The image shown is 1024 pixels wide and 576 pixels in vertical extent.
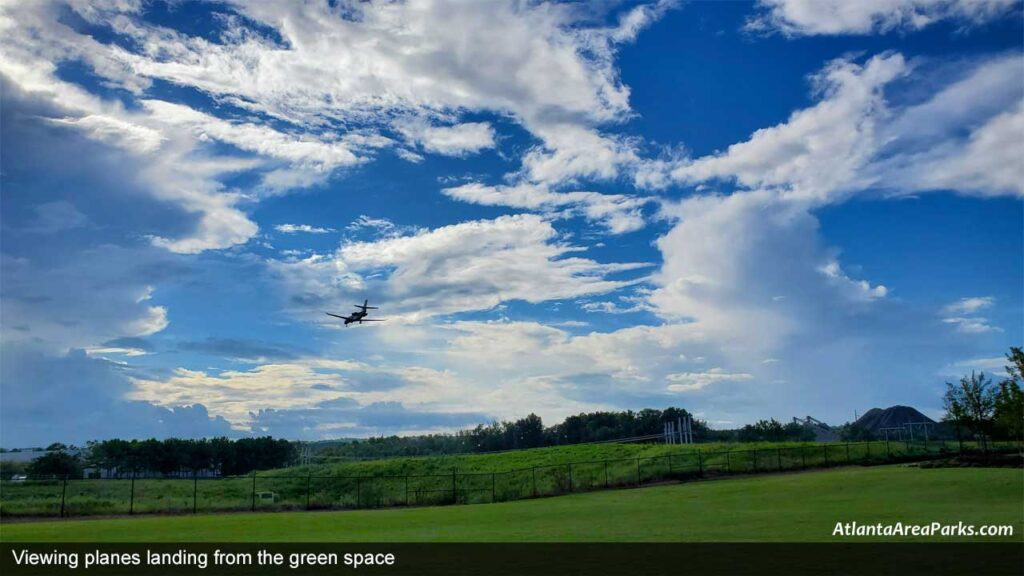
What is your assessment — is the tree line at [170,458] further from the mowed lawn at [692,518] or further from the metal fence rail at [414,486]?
the mowed lawn at [692,518]

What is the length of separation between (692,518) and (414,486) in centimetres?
4564

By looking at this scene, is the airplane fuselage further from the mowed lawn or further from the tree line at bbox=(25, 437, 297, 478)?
the tree line at bbox=(25, 437, 297, 478)

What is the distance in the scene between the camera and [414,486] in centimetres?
7144

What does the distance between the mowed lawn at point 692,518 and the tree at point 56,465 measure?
41558 millimetres

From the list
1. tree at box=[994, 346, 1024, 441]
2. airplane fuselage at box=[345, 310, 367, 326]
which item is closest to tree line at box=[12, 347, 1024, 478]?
tree at box=[994, 346, 1024, 441]

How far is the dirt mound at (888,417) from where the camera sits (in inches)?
5965

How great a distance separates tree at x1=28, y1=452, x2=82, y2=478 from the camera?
249ft
